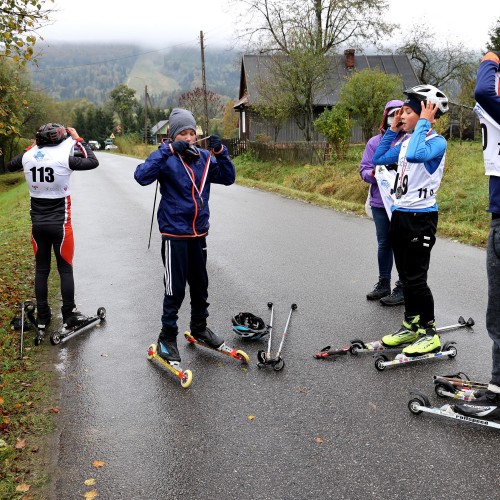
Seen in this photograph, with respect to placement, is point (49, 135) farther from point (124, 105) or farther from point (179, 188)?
point (124, 105)

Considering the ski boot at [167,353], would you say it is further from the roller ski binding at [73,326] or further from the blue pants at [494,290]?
the blue pants at [494,290]

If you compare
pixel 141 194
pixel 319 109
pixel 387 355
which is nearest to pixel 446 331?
pixel 387 355

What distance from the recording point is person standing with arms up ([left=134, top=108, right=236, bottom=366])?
15.0ft

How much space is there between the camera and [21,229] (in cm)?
1238

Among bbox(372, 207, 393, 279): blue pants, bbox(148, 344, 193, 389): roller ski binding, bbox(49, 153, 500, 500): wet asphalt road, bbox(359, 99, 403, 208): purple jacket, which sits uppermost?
bbox(359, 99, 403, 208): purple jacket

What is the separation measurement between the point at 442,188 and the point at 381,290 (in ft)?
29.6

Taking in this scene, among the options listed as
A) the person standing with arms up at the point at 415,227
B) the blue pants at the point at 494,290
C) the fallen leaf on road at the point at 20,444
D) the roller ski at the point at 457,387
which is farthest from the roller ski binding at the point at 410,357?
the fallen leaf on road at the point at 20,444

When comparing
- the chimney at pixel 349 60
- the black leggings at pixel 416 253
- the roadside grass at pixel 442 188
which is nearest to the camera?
the black leggings at pixel 416 253

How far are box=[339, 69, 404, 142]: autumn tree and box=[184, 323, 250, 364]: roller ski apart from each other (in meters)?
21.2

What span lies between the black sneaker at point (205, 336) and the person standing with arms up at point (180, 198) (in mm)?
351

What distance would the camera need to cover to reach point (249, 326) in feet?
17.8

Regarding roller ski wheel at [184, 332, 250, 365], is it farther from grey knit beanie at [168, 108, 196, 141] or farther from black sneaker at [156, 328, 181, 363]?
grey knit beanie at [168, 108, 196, 141]

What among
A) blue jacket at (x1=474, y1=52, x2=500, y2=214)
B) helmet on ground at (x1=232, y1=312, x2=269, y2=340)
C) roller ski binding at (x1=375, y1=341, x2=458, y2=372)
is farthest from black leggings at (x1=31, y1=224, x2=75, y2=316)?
blue jacket at (x1=474, y1=52, x2=500, y2=214)

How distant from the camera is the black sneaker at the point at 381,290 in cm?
655
